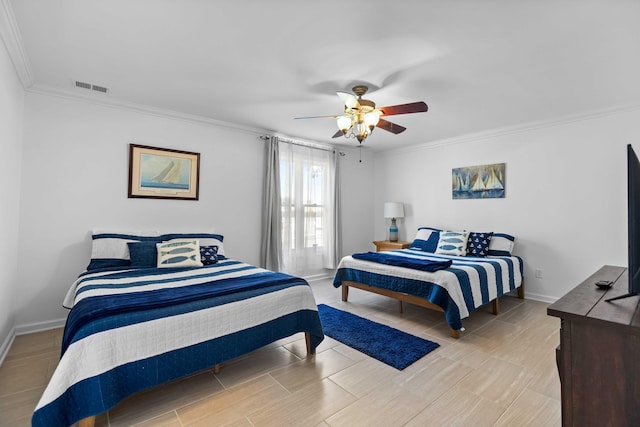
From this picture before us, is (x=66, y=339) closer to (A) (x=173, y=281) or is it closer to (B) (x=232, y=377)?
(A) (x=173, y=281)

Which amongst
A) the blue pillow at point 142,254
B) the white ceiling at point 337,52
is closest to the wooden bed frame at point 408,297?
the white ceiling at point 337,52

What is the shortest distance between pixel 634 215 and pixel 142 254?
3.68 m

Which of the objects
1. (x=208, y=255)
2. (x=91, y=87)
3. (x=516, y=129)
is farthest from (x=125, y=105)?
(x=516, y=129)

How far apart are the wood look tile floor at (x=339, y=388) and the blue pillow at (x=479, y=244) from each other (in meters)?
1.38

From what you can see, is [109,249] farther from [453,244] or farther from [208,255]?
[453,244]

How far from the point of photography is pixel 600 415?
114cm

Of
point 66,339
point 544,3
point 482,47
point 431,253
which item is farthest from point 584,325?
point 431,253

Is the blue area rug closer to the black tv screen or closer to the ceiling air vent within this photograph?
the black tv screen

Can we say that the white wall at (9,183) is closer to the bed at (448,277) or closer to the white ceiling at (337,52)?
the white ceiling at (337,52)

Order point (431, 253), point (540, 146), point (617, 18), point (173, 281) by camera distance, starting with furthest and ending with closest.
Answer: point (431, 253), point (540, 146), point (173, 281), point (617, 18)

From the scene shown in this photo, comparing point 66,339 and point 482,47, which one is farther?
point 482,47

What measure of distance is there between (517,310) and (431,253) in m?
1.25

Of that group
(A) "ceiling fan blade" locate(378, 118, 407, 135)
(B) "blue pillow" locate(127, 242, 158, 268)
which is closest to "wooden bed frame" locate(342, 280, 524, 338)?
(A) "ceiling fan blade" locate(378, 118, 407, 135)

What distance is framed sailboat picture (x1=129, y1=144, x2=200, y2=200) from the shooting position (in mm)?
3486
